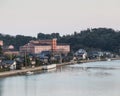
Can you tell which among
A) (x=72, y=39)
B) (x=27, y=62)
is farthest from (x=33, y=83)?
(x=72, y=39)

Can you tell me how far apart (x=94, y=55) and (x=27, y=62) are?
18421 millimetres

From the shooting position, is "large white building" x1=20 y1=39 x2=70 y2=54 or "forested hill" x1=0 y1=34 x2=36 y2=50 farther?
"forested hill" x1=0 y1=34 x2=36 y2=50

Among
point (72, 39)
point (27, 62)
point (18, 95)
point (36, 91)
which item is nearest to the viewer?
point (18, 95)

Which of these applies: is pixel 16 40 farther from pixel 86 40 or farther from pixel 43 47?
pixel 43 47

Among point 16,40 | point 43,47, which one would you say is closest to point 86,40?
point 16,40

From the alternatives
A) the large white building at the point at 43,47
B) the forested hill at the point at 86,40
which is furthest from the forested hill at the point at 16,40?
the large white building at the point at 43,47

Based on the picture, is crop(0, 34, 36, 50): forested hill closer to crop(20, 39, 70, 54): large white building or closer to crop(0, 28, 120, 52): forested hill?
crop(0, 28, 120, 52): forested hill

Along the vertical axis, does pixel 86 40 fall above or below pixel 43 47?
above

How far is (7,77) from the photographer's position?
19906 mm

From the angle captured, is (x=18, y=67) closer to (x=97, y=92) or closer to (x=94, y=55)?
(x=97, y=92)

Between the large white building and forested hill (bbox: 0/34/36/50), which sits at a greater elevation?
forested hill (bbox: 0/34/36/50)

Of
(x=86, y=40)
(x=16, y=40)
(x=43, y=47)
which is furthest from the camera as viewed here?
(x=86, y=40)

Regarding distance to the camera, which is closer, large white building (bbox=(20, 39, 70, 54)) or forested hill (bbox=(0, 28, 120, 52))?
large white building (bbox=(20, 39, 70, 54))

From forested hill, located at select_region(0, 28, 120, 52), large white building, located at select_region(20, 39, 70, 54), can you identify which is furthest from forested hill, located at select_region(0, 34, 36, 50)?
large white building, located at select_region(20, 39, 70, 54)
